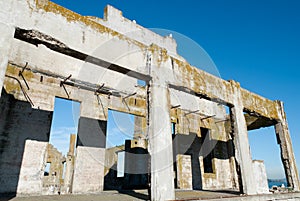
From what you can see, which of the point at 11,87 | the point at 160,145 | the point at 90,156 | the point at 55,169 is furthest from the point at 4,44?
the point at 55,169

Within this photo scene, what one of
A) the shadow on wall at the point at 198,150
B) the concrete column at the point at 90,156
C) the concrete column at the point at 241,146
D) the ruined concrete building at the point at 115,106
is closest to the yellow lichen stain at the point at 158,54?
the ruined concrete building at the point at 115,106

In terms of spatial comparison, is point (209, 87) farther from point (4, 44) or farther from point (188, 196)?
point (4, 44)

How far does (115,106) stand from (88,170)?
361cm

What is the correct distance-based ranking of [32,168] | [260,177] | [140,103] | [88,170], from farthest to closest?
[140,103] → [88,170] → [32,168] → [260,177]

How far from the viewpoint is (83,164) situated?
10.5 m

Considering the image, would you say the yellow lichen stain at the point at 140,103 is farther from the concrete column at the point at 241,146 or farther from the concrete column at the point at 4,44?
the concrete column at the point at 4,44

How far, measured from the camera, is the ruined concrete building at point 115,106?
215 inches

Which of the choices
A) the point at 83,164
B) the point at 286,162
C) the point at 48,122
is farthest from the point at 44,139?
the point at 286,162

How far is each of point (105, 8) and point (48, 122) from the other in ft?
30.3

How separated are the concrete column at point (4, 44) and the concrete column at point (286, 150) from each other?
11.8 meters

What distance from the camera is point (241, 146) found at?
8.45 meters

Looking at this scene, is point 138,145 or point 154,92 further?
point 138,145

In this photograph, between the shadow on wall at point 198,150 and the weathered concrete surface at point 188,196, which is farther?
the shadow on wall at point 198,150

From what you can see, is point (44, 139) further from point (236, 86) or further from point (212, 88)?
point (236, 86)
